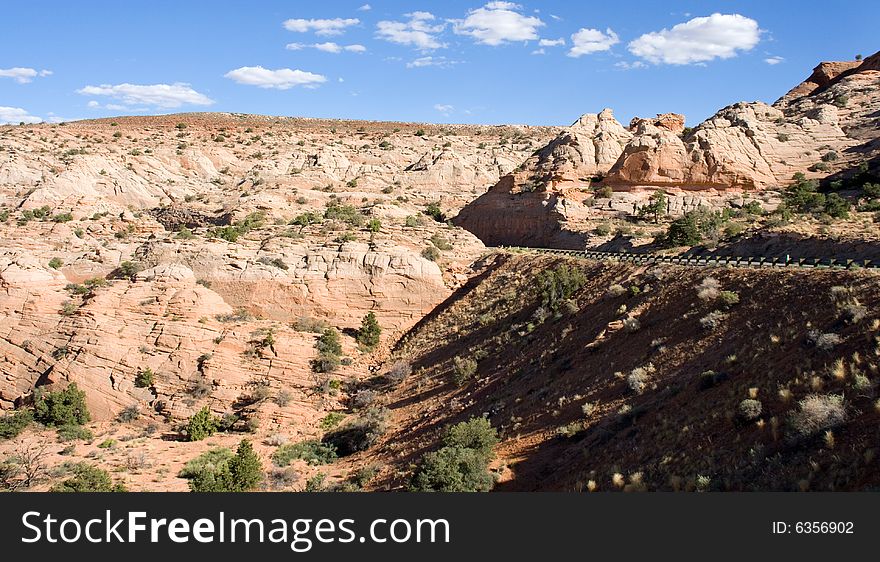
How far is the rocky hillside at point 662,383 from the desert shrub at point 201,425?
6.54 m

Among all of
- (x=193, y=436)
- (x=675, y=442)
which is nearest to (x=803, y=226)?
(x=675, y=442)

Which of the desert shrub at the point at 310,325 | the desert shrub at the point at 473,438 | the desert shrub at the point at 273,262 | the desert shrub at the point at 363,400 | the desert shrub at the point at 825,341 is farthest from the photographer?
the desert shrub at the point at 273,262

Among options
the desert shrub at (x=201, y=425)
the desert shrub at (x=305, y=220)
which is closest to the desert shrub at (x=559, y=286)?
the desert shrub at (x=201, y=425)

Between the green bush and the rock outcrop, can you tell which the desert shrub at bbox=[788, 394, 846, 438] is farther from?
the rock outcrop

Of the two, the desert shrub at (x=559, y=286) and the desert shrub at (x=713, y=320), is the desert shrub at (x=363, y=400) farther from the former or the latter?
the desert shrub at (x=713, y=320)

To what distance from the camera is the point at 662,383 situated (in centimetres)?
1667

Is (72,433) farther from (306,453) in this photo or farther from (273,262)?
(273,262)

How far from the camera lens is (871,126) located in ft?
145

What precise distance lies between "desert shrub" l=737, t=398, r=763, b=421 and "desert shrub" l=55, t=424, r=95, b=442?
68.5ft

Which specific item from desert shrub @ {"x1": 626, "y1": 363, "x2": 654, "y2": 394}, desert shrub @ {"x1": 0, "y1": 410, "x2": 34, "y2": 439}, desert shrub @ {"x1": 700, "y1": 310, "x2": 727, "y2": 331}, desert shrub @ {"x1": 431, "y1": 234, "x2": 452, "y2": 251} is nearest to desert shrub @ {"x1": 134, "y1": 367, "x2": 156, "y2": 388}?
desert shrub @ {"x1": 0, "y1": 410, "x2": 34, "y2": 439}

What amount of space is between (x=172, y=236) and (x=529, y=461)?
24.1 m

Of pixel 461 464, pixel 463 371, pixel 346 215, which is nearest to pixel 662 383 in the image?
pixel 461 464

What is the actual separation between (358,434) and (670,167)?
2740 cm

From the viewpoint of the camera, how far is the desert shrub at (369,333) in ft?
96.2
